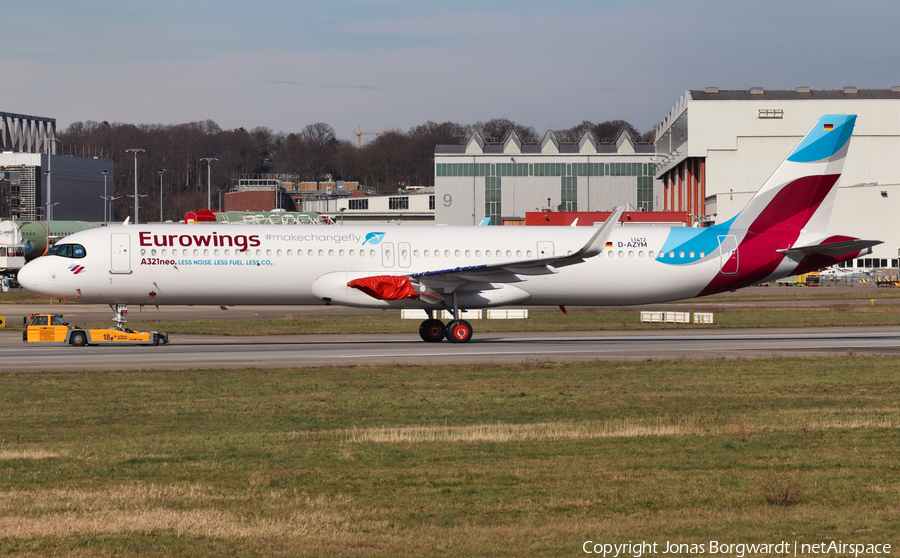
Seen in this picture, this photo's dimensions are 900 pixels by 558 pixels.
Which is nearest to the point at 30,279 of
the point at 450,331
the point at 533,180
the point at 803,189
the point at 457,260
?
the point at 450,331

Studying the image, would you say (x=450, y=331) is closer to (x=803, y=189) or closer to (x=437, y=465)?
(x=803, y=189)

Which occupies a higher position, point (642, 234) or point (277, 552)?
point (642, 234)

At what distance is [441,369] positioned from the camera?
93.1ft

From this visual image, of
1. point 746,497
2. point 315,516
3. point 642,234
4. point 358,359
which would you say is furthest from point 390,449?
point 642,234

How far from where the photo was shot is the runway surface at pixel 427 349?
30780mm

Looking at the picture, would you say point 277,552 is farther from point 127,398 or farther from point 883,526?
point 127,398

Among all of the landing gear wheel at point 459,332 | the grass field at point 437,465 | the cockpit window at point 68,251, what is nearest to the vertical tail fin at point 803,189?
the landing gear wheel at point 459,332

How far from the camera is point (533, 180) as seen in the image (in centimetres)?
15475

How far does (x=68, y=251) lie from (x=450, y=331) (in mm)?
15349

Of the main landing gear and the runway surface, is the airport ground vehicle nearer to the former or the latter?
the runway surface

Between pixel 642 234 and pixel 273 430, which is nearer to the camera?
pixel 273 430

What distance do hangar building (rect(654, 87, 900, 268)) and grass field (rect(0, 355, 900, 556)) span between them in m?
97.6

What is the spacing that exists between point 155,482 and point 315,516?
10.4 ft

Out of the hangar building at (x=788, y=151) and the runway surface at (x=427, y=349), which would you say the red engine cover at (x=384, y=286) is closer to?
the runway surface at (x=427, y=349)
